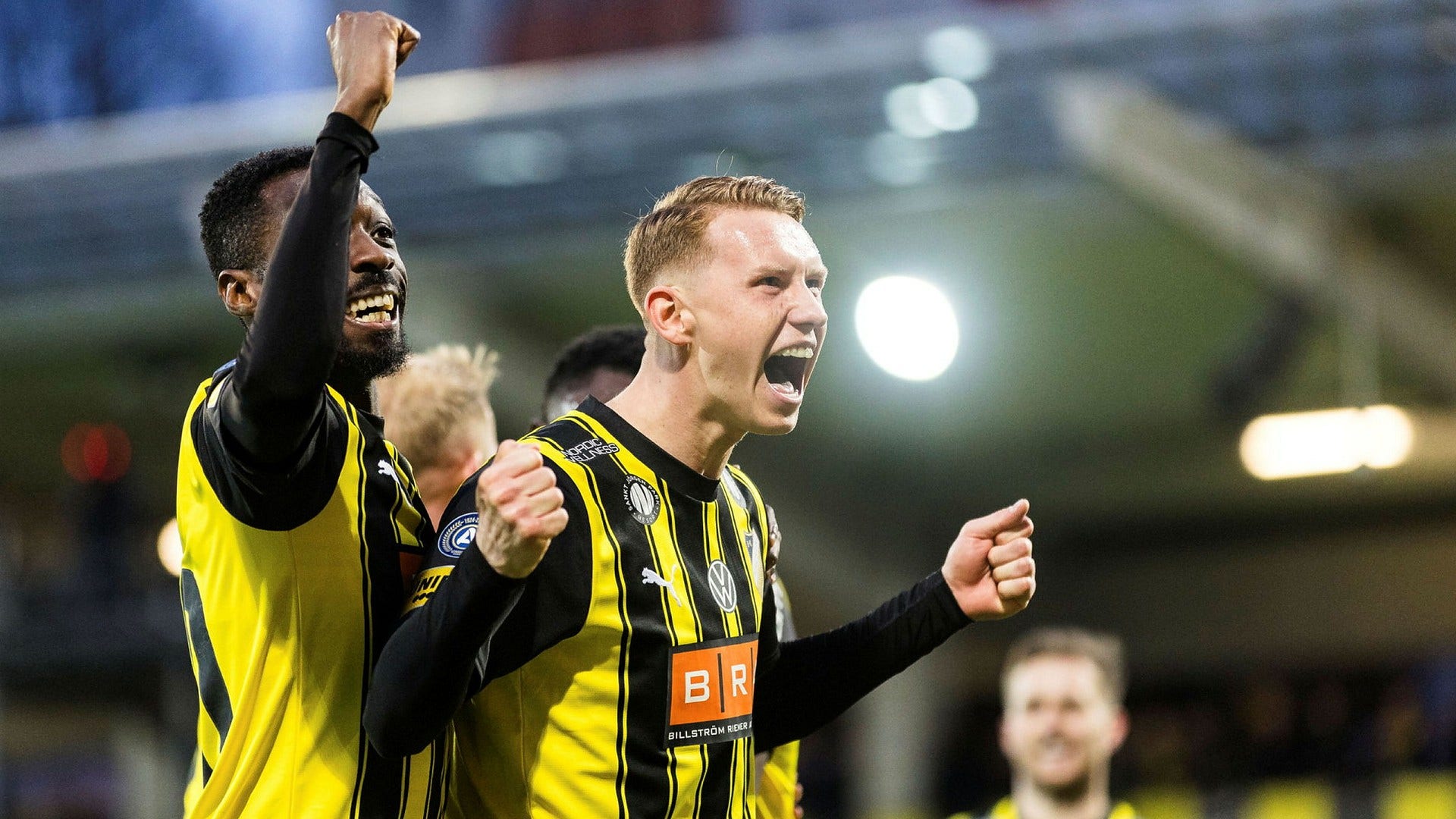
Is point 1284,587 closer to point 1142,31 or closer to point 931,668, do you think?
point 931,668

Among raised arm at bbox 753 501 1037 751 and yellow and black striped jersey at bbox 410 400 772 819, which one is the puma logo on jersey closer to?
yellow and black striped jersey at bbox 410 400 772 819

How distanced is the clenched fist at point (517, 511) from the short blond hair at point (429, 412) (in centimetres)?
131

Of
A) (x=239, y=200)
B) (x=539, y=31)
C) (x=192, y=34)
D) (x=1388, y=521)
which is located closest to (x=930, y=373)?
(x=539, y=31)

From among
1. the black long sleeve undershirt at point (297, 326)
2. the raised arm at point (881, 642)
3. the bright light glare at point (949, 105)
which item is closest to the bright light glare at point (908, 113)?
the bright light glare at point (949, 105)

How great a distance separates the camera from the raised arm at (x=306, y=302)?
190 cm

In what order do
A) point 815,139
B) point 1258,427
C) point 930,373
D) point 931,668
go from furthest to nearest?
point 931,668 < point 1258,427 < point 815,139 < point 930,373

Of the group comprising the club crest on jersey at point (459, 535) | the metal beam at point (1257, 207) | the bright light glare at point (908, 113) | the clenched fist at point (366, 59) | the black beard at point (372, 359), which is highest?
the bright light glare at point (908, 113)

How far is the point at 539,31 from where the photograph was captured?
841 cm

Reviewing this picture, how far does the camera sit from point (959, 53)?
25.5 feet

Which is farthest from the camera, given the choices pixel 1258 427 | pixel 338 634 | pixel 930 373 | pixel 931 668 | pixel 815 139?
pixel 931 668

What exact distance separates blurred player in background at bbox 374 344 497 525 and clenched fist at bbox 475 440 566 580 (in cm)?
131

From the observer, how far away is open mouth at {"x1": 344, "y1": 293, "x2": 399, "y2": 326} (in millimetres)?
2254

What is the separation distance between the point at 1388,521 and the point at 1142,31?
7.86 m

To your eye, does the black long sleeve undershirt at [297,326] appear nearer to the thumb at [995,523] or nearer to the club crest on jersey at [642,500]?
the club crest on jersey at [642,500]
